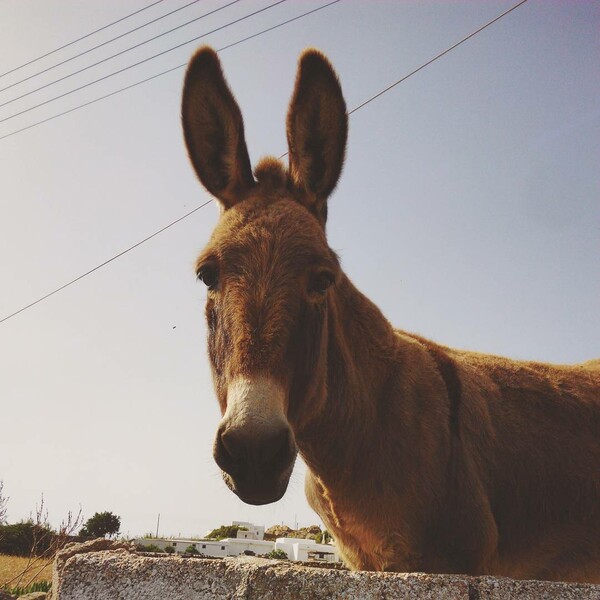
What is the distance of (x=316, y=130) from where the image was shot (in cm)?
397

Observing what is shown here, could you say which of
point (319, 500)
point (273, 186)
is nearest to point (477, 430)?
point (319, 500)

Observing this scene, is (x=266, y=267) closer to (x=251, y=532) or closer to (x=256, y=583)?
(x=256, y=583)

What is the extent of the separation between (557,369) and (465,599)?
3.66 metres

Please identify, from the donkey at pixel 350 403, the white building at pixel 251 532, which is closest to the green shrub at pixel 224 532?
the white building at pixel 251 532

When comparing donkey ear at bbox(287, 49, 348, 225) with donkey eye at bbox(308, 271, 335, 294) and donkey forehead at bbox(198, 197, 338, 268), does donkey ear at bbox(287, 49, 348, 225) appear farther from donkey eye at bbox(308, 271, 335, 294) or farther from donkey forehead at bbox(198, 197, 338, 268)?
donkey eye at bbox(308, 271, 335, 294)

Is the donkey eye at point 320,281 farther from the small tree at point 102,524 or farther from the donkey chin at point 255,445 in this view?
the small tree at point 102,524

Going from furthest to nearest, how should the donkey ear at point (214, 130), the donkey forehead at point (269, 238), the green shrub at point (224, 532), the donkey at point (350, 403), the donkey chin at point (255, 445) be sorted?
1. the green shrub at point (224, 532)
2. the donkey ear at point (214, 130)
3. the donkey forehead at point (269, 238)
4. the donkey at point (350, 403)
5. the donkey chin at point (255, 445)

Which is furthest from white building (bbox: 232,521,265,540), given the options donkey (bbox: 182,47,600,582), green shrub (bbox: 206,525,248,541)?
donkey (bbox: 182,47,600,582)

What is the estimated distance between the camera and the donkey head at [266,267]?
248 centimetres

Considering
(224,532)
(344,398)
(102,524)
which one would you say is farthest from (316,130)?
(224,532)

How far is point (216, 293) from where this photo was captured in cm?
325

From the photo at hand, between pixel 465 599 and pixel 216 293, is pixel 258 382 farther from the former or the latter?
pixel 465 599

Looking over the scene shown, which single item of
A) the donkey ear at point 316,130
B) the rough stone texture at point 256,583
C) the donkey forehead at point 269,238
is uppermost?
the donkey ear at point 316,130

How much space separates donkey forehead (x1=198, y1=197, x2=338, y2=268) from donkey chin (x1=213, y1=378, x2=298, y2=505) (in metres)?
0.82
